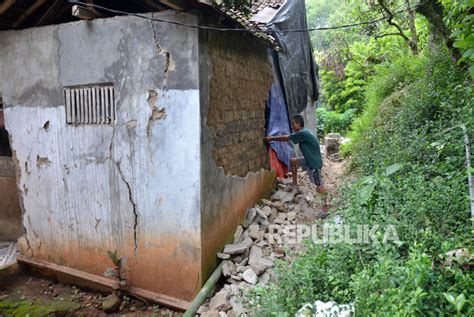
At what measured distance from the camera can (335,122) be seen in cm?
1609

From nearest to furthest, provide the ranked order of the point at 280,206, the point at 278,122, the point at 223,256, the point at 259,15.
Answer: the point at 223,256 → the point at 280,206 → the point at 278,122 → the point at 259,15

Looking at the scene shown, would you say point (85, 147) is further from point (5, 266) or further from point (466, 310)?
point (466, 310)

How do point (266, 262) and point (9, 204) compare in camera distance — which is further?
point (9, 204)

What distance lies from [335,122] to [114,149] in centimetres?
1344

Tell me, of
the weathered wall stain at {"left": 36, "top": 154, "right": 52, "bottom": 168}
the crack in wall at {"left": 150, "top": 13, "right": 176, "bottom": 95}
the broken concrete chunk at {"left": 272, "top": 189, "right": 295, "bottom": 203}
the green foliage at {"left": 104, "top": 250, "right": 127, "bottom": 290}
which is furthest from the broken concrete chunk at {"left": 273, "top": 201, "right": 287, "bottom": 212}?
the weathered wall stain at {"left": 36, "top": 154, "right": 52, "bottom": 168}

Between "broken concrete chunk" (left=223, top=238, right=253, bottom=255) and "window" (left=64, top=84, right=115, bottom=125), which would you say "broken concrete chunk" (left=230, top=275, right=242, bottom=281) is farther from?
"window" (left=64, top=84, right=115, bottom=125)

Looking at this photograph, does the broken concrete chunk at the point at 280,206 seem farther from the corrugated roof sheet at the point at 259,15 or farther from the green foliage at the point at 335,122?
the green foliage at the point at 335,122

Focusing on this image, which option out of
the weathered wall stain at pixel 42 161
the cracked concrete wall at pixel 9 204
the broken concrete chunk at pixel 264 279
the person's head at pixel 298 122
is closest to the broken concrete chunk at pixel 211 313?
the broken concrete chunk at pixel 264 279

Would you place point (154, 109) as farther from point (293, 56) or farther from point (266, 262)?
point (293, 56)

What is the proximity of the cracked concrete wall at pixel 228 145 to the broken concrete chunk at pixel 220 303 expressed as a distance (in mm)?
316

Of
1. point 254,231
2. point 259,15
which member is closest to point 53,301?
point 254,231

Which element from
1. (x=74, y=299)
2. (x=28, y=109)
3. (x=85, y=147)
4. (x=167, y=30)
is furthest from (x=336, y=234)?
(x=28, y=109)

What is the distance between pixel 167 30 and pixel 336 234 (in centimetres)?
288

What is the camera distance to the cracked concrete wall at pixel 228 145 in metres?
3.99
